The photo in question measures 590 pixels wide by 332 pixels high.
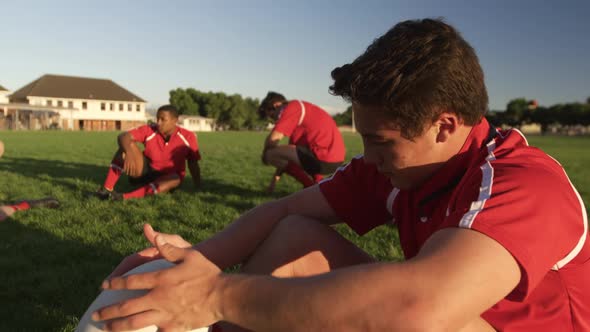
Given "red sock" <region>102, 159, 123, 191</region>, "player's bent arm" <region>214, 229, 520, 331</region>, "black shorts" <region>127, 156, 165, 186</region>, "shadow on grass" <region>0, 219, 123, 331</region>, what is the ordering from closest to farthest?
1. "player's bent arm" <region>214, 229, 520, 331</region>
2. "shadow on grass" <region>0, 219, 123, 331</region>
3. "red sock" <region>102, 159, 123, 191</region>
4. "black shorts" <region>127, 156, 165, 186</region>

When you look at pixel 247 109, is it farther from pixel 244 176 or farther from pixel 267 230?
pixel 267 230

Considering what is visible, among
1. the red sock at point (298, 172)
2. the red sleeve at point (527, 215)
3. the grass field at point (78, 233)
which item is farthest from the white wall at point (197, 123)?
the red sleeve at point (527, 215)

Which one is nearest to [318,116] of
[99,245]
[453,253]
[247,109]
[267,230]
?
[99,245]

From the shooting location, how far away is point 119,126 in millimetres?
83938

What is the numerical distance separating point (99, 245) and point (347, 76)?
12.8 feet

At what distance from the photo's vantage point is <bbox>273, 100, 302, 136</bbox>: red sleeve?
7.85 metres

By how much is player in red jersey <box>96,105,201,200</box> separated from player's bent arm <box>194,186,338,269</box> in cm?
577

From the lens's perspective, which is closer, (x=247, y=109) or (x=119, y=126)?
(x=119, y=126)

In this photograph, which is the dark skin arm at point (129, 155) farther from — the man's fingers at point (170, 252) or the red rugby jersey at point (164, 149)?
the man's fingers at point (170, 252)

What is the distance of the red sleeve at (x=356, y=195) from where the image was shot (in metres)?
2.25

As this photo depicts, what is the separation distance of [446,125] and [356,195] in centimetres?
77

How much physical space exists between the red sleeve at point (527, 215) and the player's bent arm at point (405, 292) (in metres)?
0.04

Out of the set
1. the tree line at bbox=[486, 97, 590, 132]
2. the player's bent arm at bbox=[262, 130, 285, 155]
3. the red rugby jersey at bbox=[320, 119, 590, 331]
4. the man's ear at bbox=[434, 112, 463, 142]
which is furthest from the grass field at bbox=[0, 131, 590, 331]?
the tree line at bbox=[486, 97, 590, 132]

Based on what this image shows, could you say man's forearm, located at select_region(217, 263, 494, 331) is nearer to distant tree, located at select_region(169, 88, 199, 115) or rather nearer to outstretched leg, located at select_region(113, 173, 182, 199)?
outstretched leg, located at select_region(113, 173, 182, 199)
